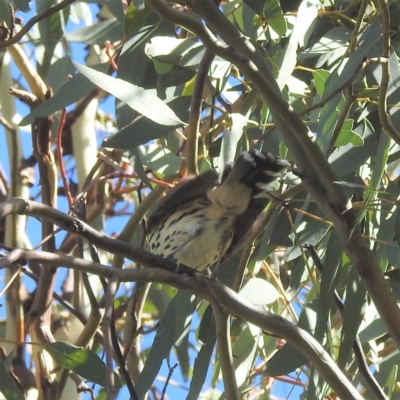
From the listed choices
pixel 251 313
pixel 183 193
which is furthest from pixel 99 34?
pixel 251 313

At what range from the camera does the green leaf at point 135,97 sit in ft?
4.11

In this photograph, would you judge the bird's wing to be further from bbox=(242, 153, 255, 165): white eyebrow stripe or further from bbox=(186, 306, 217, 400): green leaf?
bbox=(186, 306, 217, 400): green leaf

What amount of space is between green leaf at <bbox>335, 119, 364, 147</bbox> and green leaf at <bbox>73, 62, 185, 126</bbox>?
0.86 ft

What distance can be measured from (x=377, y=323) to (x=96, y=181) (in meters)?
0.81

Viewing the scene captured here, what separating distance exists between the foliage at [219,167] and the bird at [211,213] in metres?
0.04

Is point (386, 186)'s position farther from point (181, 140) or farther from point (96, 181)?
point (96, 181)

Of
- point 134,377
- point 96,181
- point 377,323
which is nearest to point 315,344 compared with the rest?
point 377,323

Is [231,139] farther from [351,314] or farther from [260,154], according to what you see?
[351,314]

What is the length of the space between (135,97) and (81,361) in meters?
0.44

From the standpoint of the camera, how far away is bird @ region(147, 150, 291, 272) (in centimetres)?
150

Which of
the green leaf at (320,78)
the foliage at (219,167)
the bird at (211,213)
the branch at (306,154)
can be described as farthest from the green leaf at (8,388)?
the green leaf at (320,78)

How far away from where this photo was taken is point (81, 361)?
1325mm

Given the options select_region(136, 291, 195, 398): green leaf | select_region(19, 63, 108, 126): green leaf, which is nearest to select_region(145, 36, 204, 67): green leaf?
select_region(19, 63, 108, 126): green leaf

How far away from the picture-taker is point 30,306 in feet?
6.98
